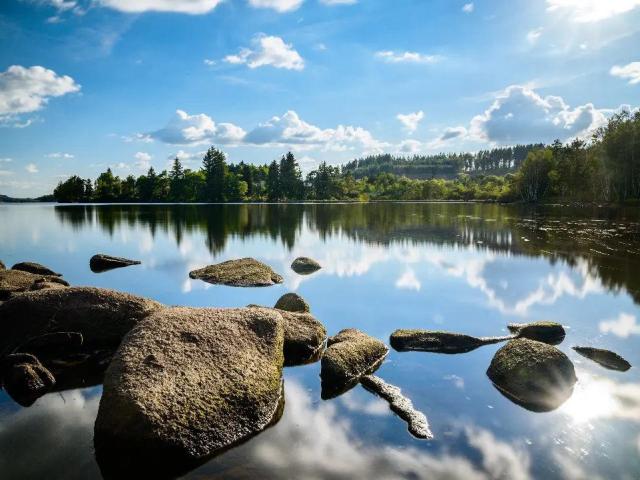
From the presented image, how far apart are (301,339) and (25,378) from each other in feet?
29.7

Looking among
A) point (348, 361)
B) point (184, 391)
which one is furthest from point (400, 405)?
point (184, 391)

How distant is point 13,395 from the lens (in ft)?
43.9

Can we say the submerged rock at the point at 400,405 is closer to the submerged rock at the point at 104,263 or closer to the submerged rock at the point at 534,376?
the submerged rock at the point at 534,376

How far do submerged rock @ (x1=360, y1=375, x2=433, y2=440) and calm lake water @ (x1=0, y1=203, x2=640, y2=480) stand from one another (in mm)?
260

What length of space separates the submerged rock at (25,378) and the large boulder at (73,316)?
4.13 feet

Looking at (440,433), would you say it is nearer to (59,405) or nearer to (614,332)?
(59,405)

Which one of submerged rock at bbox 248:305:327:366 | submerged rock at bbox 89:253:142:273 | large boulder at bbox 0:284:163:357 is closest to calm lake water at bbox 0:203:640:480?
submerged rock at bbox 248:305:327:366

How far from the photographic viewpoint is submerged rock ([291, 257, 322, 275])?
34719mm

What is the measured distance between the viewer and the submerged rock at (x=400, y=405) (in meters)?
11.5

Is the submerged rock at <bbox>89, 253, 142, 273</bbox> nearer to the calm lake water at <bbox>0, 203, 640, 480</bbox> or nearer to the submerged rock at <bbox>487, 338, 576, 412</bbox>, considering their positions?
the calm lake water at <bbox>0, 203, 640, 480</bbox>

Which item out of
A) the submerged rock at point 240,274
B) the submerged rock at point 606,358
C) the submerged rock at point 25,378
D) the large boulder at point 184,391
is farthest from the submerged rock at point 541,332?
the submerged rock at point 25,378

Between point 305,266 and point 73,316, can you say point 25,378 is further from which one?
point 305,266

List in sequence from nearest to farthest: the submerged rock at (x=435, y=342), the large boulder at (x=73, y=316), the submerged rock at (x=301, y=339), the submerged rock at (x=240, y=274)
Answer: the large boulder at (x=73, y=316), the submerged rock at (x=301, y=339), the submerged rock at (x=435, y=342), the submerged rock at (x=240, y=274)

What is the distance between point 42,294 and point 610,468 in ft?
62.2
